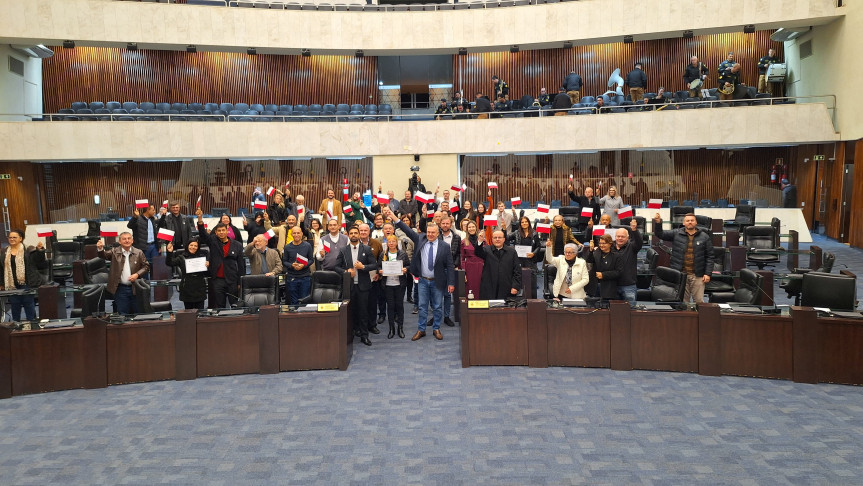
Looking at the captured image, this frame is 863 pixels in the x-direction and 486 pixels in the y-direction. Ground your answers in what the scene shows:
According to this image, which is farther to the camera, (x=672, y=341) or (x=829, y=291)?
(x=829, y=291)

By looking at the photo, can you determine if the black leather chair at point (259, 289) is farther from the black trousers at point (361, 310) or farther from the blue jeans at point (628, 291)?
the blue jeans at point (628, 291)

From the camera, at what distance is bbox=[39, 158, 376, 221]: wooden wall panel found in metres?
20.9

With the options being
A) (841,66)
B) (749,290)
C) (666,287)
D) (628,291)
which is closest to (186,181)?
(628,291)

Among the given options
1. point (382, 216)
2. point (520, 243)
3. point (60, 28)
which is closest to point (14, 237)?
point (382, 216)

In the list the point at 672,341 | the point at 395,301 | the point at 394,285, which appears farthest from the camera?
the point at 395,301

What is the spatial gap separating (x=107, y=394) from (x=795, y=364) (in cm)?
767

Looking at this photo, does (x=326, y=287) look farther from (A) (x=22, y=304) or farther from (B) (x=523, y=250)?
(A) (x=22, y=304)

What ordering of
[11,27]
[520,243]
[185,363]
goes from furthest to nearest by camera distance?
[11,27] → [520,243] → [185,363]

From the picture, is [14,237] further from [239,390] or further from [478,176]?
[478,176]

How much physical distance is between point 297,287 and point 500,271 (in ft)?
9.84

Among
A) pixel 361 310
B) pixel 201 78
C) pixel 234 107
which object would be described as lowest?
pixel 361 310

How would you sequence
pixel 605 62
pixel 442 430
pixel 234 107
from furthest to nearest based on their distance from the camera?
pixel 605 62 → pixel 234 107 → pixel 442 430

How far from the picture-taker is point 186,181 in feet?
70.5

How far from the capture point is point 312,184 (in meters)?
22.1
